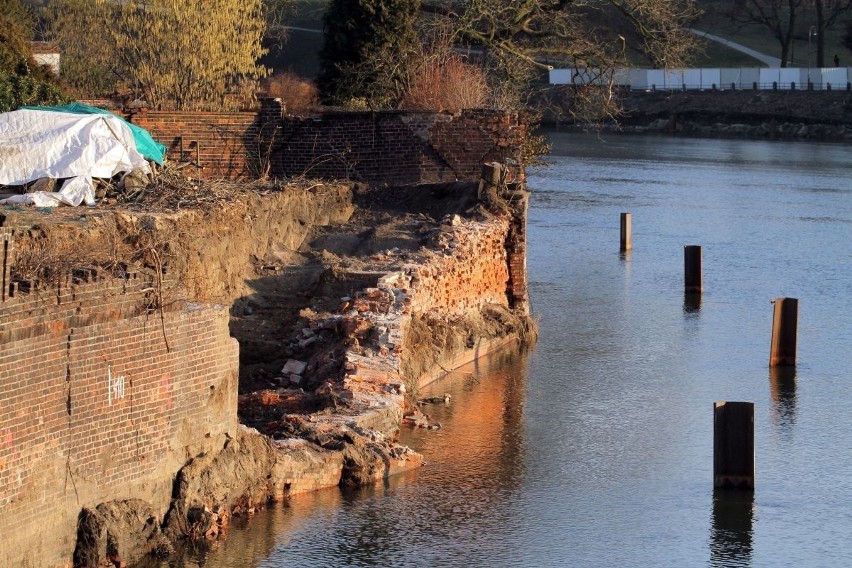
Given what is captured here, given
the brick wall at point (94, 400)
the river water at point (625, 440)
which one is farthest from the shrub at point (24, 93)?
the brick wall at point (94, 400)

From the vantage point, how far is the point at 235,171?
91.9ft

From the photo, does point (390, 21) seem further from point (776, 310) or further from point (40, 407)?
point (40, 407)

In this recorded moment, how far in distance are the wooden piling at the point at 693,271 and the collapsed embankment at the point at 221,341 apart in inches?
226

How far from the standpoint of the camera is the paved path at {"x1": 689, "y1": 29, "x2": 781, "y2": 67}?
302ft

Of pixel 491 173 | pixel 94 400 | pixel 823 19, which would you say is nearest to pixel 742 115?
pixel 823 19

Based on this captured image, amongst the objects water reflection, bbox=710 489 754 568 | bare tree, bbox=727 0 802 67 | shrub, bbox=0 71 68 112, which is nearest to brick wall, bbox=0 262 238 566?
water reflection, bbox=710 489 754 568

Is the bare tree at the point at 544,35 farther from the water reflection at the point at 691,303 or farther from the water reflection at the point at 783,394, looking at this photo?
the water reflection at the point at 783,394

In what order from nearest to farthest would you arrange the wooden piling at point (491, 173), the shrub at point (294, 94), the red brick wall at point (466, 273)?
1. the red brick wall at point (466, 273)
2. the wooden piling at point (491, 173)
3. the shrub at point (294, 94)

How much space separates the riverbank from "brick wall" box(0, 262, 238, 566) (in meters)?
64.1

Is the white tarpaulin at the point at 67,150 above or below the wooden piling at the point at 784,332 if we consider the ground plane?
above

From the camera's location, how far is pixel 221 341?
14.4 metres

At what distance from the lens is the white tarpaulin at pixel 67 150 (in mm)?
20891

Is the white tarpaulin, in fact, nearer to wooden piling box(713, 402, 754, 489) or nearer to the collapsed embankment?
the collapsed embankment

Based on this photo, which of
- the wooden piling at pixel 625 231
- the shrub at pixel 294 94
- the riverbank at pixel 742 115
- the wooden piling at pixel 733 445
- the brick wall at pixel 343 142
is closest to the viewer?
the wooden piling at pixel 733 445
